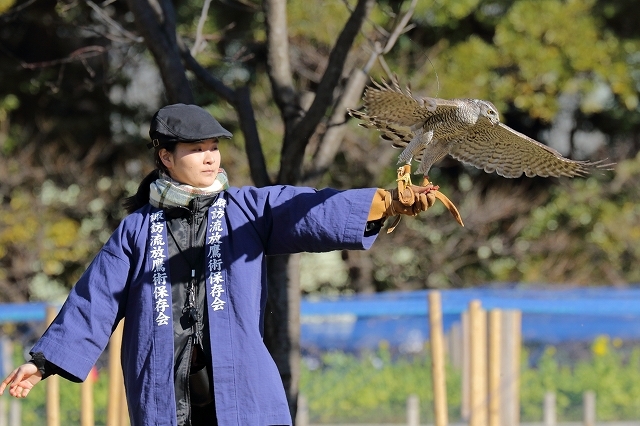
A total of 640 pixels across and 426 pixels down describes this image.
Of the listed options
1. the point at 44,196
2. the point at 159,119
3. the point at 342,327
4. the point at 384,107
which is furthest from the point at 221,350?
the point at 44,196

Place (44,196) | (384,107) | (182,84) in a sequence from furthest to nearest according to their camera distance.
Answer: (44,196) < (182,84) < (384,107)

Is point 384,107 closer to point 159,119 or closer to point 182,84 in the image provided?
point 159,119

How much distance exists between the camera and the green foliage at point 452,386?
7.34 meters

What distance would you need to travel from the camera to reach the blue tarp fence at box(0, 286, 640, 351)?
5.88 metres

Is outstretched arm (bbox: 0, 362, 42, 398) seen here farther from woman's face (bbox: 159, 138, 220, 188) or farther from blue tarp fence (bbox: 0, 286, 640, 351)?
blue tarp fence (bbox: 0, 286, 640, 351)

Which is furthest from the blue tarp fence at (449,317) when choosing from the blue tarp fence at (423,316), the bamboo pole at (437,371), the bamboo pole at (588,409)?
the bamboo pole at (437,371)

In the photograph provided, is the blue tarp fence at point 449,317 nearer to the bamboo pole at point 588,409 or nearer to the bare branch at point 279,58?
the bamboo pole at point 588,409

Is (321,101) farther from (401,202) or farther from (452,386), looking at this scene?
(452,386)

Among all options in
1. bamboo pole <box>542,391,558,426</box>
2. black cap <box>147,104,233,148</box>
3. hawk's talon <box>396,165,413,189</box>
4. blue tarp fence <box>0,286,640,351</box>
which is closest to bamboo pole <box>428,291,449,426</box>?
blue tarp fence <box>0,286,640,351</box>

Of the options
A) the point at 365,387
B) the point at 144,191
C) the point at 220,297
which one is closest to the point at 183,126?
the point at 144,191

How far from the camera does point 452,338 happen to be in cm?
Result: 759

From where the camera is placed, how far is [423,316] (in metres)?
6.41

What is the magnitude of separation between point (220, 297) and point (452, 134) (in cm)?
94

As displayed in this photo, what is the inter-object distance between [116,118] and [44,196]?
1121 millimetres
